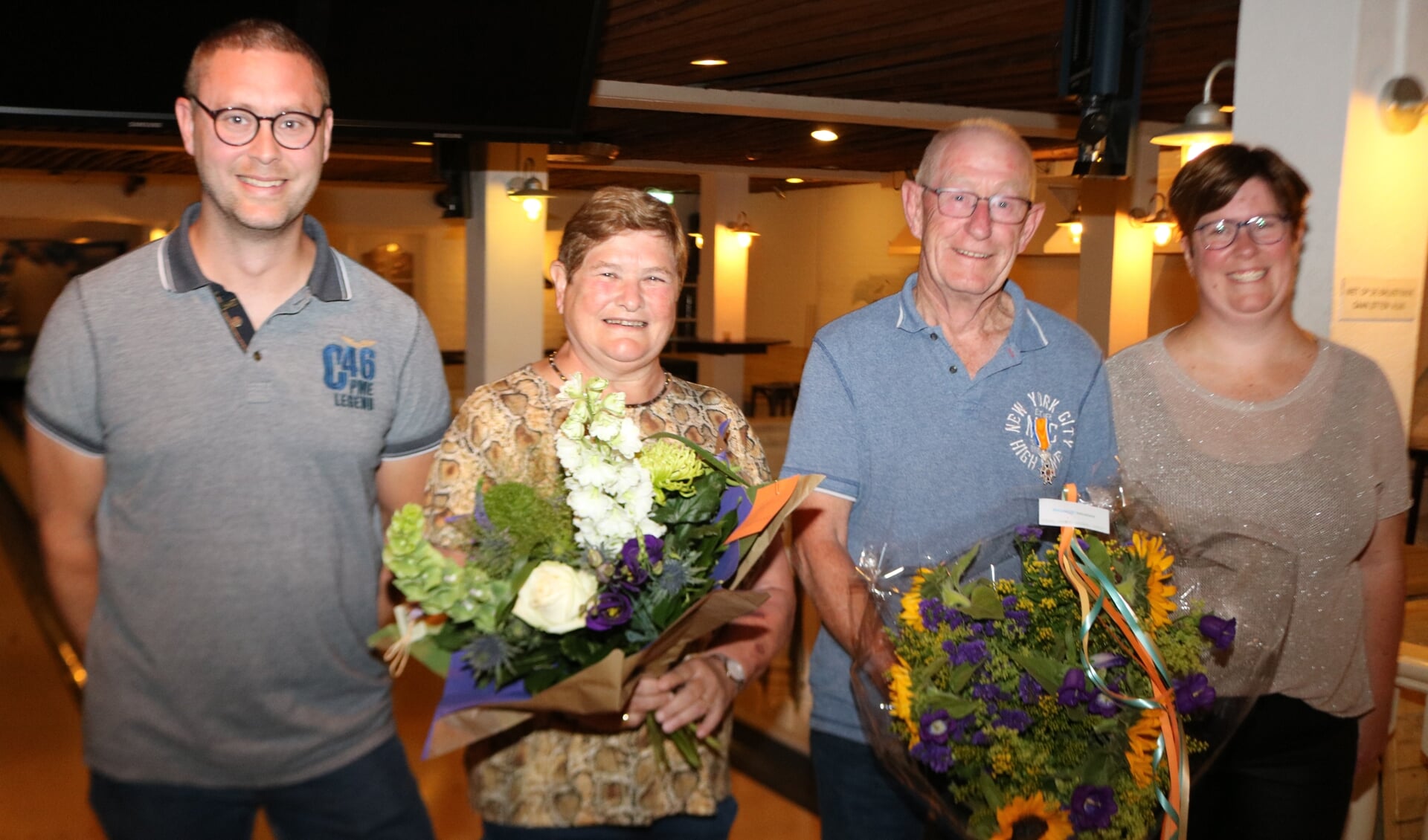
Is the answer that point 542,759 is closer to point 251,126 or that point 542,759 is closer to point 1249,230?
point 251,126

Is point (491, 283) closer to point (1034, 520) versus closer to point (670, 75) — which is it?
point (670, 75)

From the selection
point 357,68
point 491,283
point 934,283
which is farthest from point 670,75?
point 934,283

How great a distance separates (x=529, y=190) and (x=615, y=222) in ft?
23.4

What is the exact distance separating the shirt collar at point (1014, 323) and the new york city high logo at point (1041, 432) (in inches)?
3.8

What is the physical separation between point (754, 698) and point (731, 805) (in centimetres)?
295

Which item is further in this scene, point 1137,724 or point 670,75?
point 670,75

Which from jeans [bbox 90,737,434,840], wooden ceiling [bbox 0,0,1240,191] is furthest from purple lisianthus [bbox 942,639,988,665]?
wooden ceiling [bbox 0,0,1240,191]

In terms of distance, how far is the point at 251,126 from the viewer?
5.87ft

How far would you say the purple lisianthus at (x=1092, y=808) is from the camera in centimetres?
134

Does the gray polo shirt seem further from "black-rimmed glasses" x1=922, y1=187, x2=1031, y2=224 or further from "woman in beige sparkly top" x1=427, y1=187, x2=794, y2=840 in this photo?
"black-rimmed glasses" x1=922, y1=187, x2=1031, y2=224

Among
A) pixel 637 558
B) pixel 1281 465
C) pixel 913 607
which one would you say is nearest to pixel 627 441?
pixel 637 558

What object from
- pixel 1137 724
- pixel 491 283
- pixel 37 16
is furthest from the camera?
pixel 491 283

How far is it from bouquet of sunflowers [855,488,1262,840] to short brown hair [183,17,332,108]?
1245 millimetres

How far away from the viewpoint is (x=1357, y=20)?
293 centimetres
